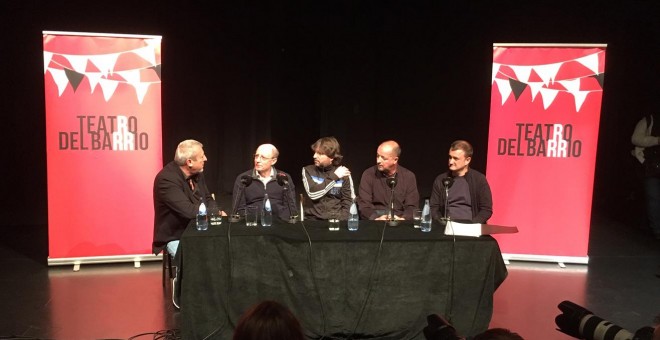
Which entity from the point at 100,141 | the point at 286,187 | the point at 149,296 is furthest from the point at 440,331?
the point at 100,141

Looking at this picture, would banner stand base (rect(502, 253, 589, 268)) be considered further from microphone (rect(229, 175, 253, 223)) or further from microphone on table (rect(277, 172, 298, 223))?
microphone (rect(229, 175, 253, 223))

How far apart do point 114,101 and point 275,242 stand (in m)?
2.28

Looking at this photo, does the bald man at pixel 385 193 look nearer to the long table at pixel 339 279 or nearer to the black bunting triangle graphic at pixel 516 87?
the long table at pixel 339 279

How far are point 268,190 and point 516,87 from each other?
7.74ft

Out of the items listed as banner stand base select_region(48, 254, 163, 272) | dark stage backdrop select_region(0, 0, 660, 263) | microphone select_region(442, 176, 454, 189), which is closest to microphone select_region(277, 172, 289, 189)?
microphone select_region(442, 176, 454, 189)

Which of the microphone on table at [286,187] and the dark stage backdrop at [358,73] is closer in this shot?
the microphone on table at [286,187]

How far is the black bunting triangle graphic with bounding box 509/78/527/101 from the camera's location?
16.7 ft

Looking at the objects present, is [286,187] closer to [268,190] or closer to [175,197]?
[268,190]

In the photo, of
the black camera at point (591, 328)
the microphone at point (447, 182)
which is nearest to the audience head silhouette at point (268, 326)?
the black camera at point (591, 328)

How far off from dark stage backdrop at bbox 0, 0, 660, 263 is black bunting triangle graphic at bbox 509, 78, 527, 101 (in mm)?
2592

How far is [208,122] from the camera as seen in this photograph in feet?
25.2

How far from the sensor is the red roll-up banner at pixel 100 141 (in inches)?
184

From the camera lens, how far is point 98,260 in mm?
4949

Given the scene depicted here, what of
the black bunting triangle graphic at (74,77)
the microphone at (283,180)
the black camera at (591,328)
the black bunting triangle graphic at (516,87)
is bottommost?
the black camera at (591,328)
